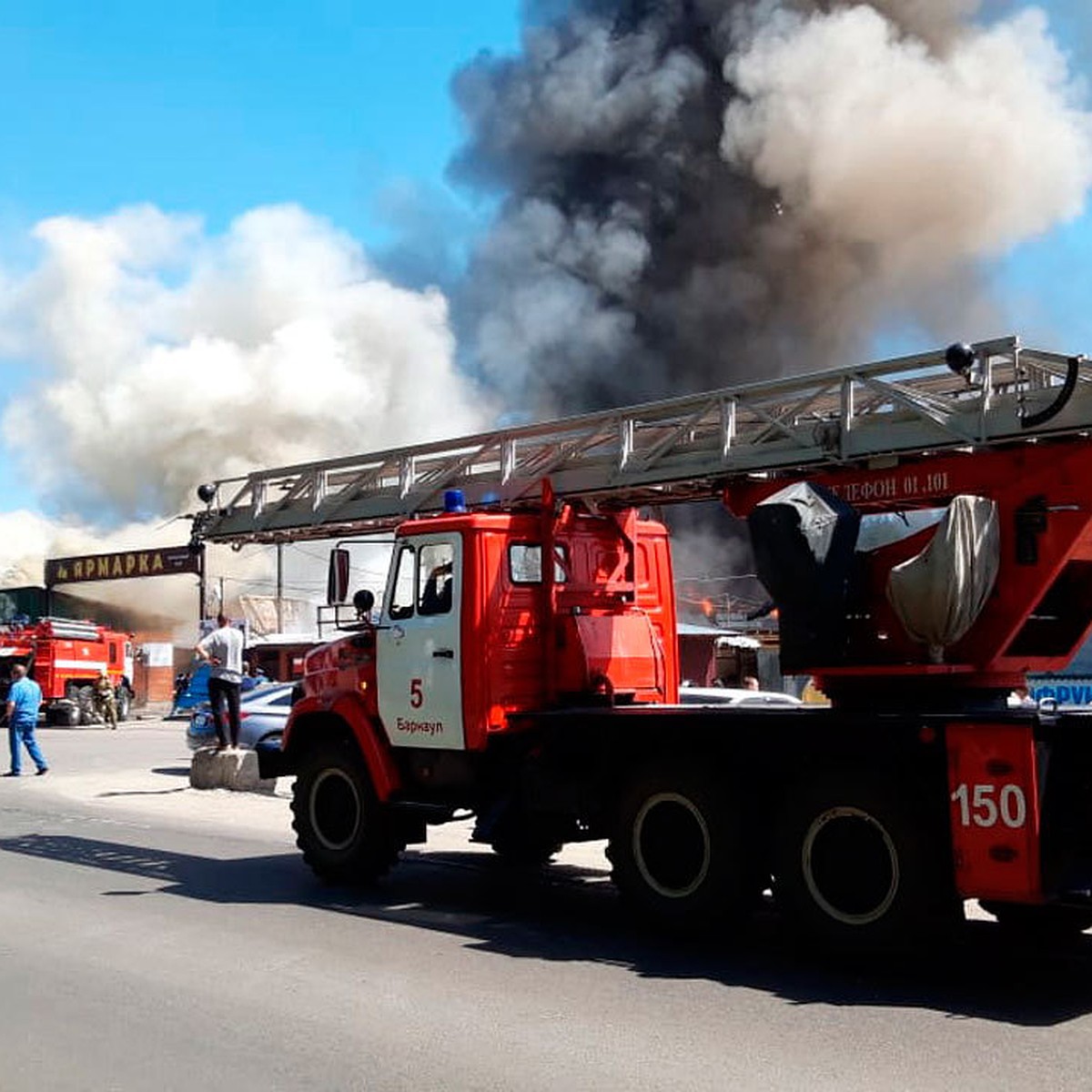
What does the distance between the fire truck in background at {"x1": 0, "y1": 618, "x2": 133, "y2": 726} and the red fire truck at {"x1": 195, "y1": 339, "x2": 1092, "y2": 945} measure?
25054 millimetres

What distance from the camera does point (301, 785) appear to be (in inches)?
369

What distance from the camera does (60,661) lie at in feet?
107

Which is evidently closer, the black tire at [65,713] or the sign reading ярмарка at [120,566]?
the black tire at [65,713]

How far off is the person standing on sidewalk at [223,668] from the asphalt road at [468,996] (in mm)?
4638

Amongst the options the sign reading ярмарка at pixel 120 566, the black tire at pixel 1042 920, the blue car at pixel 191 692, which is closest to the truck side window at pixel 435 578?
the black tire at pixel 1042 920

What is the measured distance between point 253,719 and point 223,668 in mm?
3860

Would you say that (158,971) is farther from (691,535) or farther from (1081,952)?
(691,535)

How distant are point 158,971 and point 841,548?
394cm

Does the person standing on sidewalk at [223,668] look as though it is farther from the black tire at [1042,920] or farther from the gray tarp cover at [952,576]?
the gray tarp cover at [952,576]

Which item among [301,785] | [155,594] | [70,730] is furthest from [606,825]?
[155,594]

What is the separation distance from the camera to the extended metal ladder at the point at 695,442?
251 inches

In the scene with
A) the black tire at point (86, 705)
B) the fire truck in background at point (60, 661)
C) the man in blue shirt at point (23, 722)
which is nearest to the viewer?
the man in blue shirt at point (23, 722)

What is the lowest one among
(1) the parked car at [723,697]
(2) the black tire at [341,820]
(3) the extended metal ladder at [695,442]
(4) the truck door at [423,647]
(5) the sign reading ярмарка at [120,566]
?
(2) the black tire at [341,820]

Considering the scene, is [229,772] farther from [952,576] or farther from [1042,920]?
[952,576]
